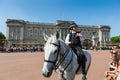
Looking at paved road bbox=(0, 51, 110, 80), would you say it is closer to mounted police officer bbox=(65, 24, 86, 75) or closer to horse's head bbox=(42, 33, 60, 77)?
mounted police officer bbox=(65, 24, 86, 75)

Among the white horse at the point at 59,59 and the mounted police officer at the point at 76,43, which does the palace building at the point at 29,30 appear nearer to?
the mounted police officer at the point at 76,43

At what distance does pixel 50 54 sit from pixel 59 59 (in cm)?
54

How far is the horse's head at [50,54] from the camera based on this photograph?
16.2 feet

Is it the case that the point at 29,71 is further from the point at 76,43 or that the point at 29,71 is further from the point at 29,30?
the point at 29,30

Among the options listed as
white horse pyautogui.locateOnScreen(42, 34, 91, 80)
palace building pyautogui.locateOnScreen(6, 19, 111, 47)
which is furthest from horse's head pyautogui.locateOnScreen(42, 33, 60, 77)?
palace building pyautogui.locateOnScreen(6, 19, 111, 47)

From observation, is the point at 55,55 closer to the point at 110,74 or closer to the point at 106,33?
the point at 110,74

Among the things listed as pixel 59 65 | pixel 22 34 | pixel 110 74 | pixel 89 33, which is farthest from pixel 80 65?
pixel 89 33

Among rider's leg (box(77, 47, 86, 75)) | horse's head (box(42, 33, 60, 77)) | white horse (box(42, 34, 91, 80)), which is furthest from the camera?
rider's leg (box(77, 47, 86, 75))

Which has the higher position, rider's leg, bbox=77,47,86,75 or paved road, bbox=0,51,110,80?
rider's leg, bbox=77,47,86,75

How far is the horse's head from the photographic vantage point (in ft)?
16.2

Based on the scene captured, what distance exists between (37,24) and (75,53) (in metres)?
139

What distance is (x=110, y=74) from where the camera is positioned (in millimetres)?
7355

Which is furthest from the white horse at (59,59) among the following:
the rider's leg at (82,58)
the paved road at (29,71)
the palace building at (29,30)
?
the palace building at (29,30)

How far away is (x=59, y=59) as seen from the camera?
5.60m
